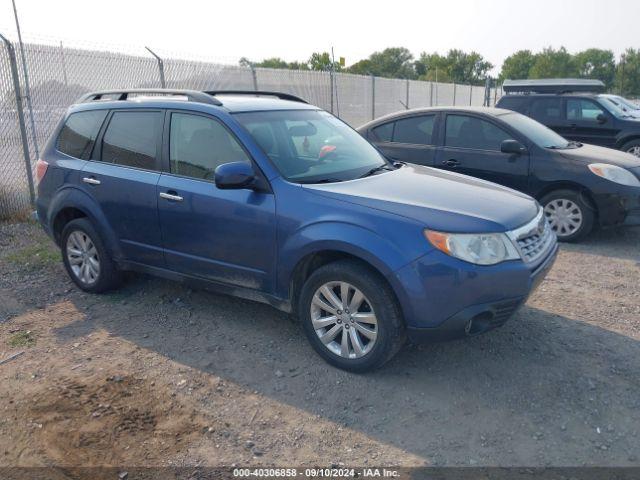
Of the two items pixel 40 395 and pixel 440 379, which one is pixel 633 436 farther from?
pixel 40 395

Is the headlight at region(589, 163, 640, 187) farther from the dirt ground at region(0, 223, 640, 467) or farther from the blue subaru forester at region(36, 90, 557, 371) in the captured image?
the blue subaru forester at region(36, 90, 557, 371)

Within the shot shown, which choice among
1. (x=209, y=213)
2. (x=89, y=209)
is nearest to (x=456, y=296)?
(x=209, y=213)

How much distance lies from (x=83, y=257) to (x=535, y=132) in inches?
221

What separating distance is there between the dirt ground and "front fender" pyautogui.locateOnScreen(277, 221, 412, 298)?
2.41ft

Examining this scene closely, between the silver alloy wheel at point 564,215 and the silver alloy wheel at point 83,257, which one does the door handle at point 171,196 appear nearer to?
the silver alloy wheel at point 83,257

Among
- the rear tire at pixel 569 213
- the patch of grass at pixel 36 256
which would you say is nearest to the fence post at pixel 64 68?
the patch of grass at pixel 36 256

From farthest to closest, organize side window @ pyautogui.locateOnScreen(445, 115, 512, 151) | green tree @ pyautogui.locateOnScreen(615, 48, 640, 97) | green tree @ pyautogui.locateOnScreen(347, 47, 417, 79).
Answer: green tree @ pyautogui.locateOnScreen(347, 47, 417, 79)
green tree @ pyautogui.locateOnScreen(615, 48, 640, 97)
side window @ pyautogui.locateOnScreen(445, 115, 512, 151)

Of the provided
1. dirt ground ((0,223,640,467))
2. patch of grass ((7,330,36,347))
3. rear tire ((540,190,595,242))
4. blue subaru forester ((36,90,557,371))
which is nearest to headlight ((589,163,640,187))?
rear tire ((540,190,595,242))

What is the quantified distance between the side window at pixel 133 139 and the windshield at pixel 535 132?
4.60m

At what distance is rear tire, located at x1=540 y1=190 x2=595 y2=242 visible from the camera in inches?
268

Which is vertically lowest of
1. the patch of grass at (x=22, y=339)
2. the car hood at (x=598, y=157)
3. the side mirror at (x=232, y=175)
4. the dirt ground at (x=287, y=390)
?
the patch of grass at (x=22, y=339)

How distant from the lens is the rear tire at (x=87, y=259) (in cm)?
509

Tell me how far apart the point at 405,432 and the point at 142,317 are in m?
2.61

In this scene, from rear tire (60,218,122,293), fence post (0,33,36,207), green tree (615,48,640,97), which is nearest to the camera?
rear tire (60,218,122,293)
